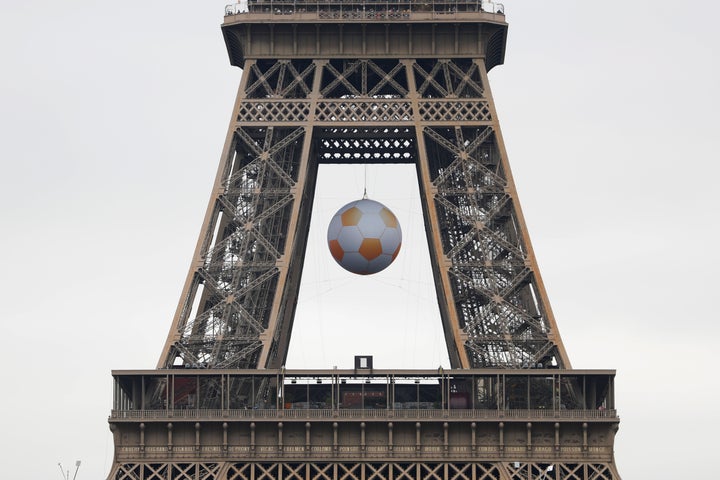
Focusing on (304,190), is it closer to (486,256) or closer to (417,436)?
(486,256)

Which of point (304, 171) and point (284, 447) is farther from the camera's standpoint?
point (304, 171)

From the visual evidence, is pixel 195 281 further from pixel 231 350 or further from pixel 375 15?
pixel 375 15

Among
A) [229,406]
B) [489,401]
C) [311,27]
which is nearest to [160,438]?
[229,406]

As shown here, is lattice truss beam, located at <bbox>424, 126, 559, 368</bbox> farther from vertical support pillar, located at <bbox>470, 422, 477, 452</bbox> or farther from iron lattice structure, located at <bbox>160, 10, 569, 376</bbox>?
vertical support pillar, located at <bbox>470, 422, 477, 452</bbox>

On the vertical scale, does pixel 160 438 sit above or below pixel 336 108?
below

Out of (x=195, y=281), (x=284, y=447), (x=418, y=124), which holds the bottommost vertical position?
(x=284, y=447)

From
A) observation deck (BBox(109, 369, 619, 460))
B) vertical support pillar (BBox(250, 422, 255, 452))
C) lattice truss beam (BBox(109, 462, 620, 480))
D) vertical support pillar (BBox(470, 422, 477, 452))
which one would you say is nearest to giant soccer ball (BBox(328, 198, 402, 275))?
observation deck (BBox(109, 369, 619, 460))
